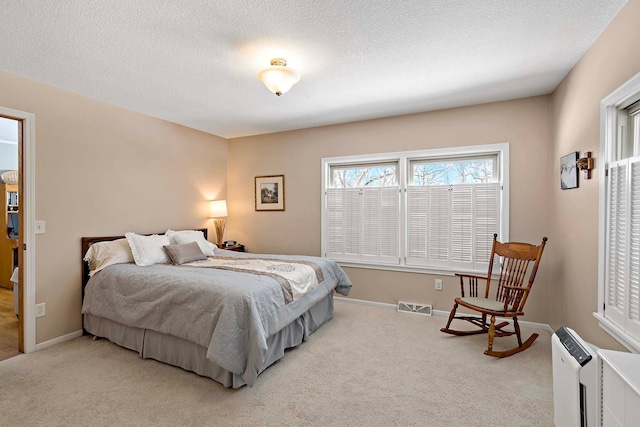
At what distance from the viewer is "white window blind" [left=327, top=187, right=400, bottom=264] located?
395cm

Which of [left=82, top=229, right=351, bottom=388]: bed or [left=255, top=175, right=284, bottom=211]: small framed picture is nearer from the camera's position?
[left=82, top=229, right=351, bottom=388]: bed

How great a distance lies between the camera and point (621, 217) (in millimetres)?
1914

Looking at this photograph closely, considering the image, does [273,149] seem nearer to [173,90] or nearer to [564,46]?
[173,90]

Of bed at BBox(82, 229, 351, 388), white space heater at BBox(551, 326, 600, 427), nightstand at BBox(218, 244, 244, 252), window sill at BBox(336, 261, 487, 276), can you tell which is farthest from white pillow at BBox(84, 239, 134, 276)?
white space heater at BBox(551, 326, 600, 427)

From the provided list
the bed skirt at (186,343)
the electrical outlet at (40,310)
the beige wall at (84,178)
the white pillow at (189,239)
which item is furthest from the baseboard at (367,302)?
the electrical outlet at (40,310)

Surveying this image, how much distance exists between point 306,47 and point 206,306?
2.11 m

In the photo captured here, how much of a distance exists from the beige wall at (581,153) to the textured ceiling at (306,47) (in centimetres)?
14

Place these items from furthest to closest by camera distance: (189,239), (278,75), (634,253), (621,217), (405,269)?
(405,269), (189,239), (278,75), (621,217), (634,253)

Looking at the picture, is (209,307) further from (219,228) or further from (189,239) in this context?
(219,228)

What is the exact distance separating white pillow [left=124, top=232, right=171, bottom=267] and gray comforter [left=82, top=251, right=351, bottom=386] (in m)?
0.14

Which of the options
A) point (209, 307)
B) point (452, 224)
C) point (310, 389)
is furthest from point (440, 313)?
point (209, 307)

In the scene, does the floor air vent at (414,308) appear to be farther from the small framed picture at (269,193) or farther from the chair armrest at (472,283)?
the small framed picture at (269,193)

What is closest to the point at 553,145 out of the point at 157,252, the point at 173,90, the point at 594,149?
the point at 594,149

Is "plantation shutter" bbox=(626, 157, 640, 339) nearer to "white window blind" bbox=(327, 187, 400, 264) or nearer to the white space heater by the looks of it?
the white space heater
